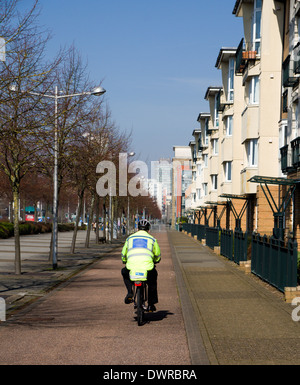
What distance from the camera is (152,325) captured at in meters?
10.5

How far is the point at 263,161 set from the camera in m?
31.2

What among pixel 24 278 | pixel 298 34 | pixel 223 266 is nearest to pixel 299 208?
pixel 223 266

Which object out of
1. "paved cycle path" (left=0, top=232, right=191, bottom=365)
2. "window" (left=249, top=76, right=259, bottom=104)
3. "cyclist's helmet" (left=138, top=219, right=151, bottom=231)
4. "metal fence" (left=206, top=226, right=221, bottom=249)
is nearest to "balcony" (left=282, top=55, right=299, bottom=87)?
"window" (left=249, top=76, right=259, bottom=104)

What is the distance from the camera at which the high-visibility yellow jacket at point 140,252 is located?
10.6m

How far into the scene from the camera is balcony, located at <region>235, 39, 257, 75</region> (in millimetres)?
32281

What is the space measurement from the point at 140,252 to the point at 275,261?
6.30 meters

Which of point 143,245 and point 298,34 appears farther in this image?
point 298,34

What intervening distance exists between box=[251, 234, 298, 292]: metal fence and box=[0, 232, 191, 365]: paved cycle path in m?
2.53

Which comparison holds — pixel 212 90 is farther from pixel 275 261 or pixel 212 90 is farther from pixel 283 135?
pixel 275 261

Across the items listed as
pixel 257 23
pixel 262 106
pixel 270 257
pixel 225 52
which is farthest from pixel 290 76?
pixel 225 52

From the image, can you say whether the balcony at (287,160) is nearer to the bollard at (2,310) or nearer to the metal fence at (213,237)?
the metal fence at (213,237)

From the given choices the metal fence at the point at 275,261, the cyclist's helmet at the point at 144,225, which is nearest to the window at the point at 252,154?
the metal fence at the point at 275,261
